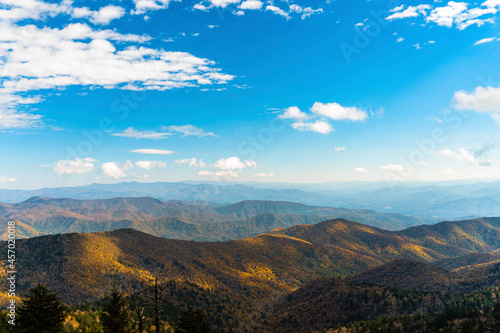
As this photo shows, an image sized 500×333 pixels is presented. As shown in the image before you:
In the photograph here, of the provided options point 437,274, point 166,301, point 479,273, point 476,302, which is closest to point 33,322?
point 166,301

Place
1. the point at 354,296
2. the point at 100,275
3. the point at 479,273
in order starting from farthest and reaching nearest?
the point at 100,275
the point at 479,273
the point at 354,296

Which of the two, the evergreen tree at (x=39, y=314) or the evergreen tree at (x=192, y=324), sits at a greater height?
the evergreen tree at (x=39, y=314)

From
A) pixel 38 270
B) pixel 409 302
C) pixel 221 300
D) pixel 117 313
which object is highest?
pixel 117 313

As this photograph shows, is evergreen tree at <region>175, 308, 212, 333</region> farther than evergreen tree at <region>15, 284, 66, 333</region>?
Yes

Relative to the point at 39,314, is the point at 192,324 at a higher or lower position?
lower

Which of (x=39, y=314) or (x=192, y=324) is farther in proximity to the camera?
(x=192, y=324)

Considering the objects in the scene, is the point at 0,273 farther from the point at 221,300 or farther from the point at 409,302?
the point at 409,302

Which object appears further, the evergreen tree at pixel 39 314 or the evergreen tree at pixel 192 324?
the evergreen tree at pixel 192 324

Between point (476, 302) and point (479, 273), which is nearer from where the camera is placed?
point (476, 302)
